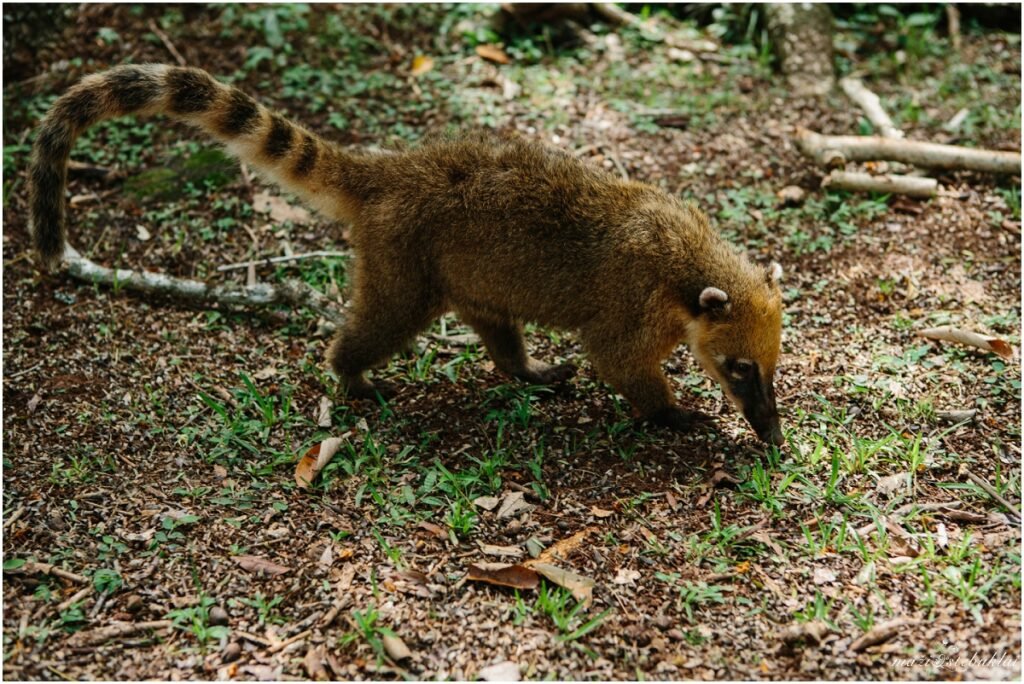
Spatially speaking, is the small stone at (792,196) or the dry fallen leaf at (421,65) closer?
the small stone at (792,196)

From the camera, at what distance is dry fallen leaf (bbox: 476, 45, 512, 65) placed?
7688 millimetres

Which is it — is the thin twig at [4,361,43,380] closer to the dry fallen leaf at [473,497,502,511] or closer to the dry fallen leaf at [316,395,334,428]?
the dry fallen leaf at [316,395,334,428]

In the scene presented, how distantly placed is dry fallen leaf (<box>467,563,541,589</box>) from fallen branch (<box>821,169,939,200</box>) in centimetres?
394

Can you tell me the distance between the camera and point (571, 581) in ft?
12.8

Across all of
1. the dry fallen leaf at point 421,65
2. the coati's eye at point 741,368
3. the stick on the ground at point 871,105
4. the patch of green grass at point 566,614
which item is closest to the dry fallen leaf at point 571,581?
the patch of green grass at point 566,614

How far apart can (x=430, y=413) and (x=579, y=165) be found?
1.54 meters

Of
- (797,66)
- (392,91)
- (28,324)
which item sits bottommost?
(28,324)

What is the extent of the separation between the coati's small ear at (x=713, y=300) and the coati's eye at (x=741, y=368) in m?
0.28

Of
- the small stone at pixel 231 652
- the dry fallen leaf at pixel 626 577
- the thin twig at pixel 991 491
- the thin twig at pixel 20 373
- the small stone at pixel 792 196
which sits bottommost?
the thin twig at pixel 20 373

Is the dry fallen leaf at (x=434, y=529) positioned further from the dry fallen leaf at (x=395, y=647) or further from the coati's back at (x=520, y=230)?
the coati's back at (x=520, y=230)

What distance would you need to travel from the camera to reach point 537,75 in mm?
7602

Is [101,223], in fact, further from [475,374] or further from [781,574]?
[781,574]

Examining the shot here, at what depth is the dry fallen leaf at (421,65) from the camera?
7.55 meters

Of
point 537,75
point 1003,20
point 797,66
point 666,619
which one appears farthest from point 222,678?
point 1003,20
